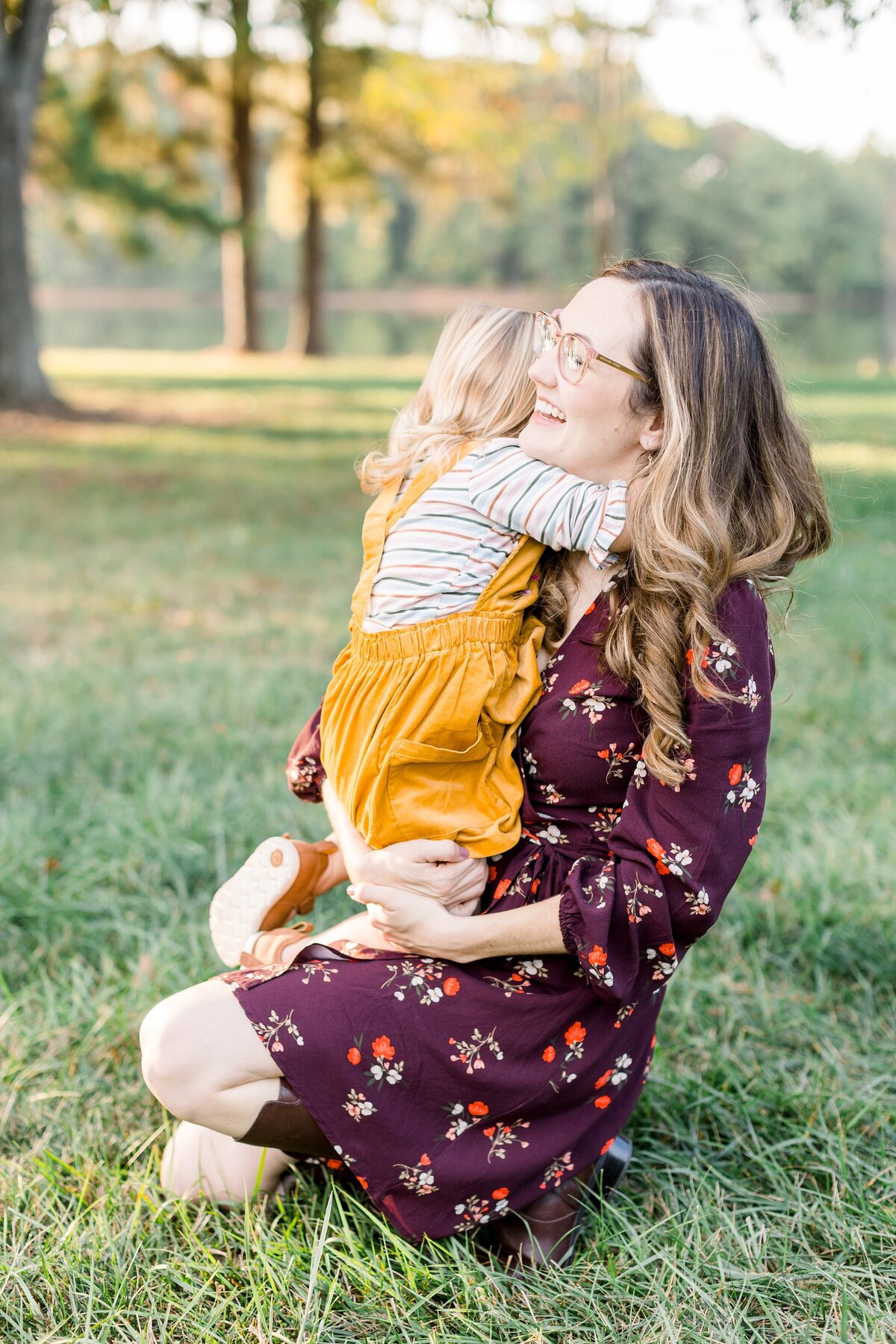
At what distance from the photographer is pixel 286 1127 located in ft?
6.11

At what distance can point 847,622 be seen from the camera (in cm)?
576

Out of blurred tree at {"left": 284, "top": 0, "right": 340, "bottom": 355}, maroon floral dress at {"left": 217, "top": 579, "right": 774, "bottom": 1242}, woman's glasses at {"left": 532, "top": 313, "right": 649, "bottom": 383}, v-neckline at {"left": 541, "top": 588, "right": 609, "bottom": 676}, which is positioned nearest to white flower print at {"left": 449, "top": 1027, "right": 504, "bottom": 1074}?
maroon floral dress at {"left": 217, "top": 579, "right": 774, "bottom": 1242}

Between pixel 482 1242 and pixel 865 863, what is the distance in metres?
1.68

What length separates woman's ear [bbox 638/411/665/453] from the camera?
1.86m

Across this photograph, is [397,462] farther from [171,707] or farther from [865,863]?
[171,707]

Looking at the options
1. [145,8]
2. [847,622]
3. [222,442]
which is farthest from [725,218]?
[847,622]

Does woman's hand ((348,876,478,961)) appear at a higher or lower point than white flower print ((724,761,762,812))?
lower

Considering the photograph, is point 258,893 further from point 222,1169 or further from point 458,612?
point 458,612

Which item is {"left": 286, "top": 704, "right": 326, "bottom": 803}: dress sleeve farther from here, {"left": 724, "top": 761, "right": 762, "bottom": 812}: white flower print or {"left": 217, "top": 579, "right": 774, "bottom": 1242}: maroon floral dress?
{"left": 724, "top": 761, "right": 762, "bottom": 812}: white flower print

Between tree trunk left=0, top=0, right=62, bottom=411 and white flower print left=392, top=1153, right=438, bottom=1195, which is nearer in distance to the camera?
white flower print left=392, top=1153, right=438, bottom=1195

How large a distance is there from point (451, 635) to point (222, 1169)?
1.06 meters

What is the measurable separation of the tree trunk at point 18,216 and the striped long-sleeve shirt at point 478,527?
10.3 metres

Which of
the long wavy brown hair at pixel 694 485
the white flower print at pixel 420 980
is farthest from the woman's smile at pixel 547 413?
the white flower print at pixel 420 980

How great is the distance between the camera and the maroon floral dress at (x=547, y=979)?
69.4 inches
